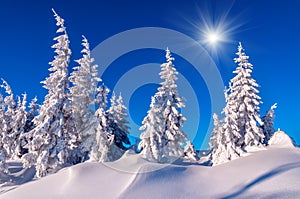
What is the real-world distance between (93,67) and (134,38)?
27.7m

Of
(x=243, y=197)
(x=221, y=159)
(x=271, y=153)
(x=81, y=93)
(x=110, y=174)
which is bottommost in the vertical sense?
(x=243, y=197)

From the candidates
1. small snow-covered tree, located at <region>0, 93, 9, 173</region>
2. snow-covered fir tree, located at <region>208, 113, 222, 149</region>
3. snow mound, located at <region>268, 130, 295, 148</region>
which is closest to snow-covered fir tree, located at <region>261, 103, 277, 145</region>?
snow-covered fir tree, located at <region>208, 113, 222, 149</region>

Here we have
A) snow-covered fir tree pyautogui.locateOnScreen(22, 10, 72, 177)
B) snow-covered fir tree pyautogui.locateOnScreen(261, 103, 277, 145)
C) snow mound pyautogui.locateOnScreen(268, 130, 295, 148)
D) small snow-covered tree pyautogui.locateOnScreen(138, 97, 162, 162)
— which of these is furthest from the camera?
snow-covered fir tree pyautogui.locateOnScreen(261, 103, 277, 145)

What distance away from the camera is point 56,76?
868 inches

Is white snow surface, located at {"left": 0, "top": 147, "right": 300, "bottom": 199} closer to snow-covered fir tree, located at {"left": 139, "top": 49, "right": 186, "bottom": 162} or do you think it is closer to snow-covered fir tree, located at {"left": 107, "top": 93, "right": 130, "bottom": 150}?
snow-covered fir tree, located at {"left": 139, "top": 49, "right": 186, "bottom": 162}

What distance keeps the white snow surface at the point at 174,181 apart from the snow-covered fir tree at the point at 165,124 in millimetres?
15010

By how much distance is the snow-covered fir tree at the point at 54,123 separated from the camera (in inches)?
818

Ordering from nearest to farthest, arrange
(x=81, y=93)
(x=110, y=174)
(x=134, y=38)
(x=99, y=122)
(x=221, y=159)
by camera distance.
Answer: (x=110, y=174) → (x=221, y=159) → (x=99, y=122) → (x=81, y=93) → (x=134, y=38)

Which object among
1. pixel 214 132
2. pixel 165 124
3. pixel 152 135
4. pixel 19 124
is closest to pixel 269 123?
pixel 214 132

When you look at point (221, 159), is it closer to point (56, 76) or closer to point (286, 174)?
point (286, 174)

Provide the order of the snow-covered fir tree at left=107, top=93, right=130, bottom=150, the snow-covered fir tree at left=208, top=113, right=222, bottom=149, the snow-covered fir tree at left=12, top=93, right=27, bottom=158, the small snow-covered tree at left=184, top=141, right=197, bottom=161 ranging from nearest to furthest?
the snow-covered fir tree at left=107, top=93, right=130, bottom=150
the small snow-covered tree at left=184, top=141, right=197, bottom=161
the snow-covered fir tree at left=12, top=93, right=27, bottom=158
the snow-covered fir tree at left=208, top=113, right=222, bottom=149

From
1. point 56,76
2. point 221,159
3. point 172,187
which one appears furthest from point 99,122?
point 172,187

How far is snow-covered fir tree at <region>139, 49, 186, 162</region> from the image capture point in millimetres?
25973

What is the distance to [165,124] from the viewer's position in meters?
28.1
